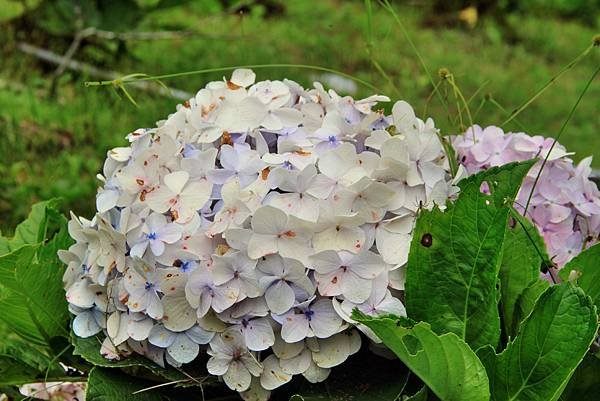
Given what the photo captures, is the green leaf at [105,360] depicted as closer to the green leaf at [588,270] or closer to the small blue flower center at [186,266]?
the small blue flower center at [186,266]

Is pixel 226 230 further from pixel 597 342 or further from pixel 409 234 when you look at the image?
pixel 597 342

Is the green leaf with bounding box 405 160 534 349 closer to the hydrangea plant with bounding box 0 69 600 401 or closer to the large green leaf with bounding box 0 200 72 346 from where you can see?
the hydrangea plant with bounding box 0 69 600 401

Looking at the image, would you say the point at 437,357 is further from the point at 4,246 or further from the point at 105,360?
the point at 4,246

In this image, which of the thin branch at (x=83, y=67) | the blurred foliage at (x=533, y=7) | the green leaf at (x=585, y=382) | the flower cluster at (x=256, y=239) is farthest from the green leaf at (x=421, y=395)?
the blurred foliage at (x=533, y=7)

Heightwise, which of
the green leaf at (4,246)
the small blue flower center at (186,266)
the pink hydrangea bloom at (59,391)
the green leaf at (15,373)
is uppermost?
the small blue flower center at (186,266)

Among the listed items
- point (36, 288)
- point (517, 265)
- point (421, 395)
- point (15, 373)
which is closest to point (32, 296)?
point (36, 288)

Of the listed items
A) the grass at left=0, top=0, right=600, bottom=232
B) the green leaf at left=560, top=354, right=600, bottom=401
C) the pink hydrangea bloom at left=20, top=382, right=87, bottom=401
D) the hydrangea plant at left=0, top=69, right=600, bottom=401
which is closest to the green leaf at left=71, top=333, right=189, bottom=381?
the hydrangea plant at left=0, top=69, right=600, bottom=401
